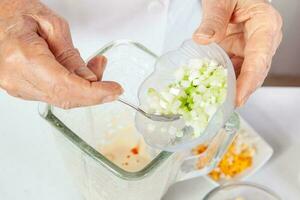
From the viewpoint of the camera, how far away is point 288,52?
131 centimetres

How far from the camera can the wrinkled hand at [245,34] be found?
0.64 metres

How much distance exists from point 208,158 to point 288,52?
660 mm

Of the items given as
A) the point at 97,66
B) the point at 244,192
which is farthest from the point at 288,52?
the point at 97,66

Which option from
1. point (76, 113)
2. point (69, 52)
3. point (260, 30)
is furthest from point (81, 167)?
point (260, 30)

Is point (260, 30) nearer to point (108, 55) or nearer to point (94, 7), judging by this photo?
point (108, 55)

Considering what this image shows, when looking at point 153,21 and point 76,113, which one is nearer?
point 76,113

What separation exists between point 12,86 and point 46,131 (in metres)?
0.29

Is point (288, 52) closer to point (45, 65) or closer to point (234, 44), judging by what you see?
point (234, 44)

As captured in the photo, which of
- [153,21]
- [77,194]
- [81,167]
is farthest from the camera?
[153,21]

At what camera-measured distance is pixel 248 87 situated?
2.11ft

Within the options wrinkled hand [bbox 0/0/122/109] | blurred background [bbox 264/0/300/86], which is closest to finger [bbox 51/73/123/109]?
wrinkled hand [bbox 0/0/122/109]

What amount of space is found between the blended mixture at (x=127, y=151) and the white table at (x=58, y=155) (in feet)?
0.39

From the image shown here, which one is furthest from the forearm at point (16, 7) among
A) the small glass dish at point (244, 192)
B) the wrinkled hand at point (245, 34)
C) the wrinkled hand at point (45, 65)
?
the small glass dish at point (244, 192)

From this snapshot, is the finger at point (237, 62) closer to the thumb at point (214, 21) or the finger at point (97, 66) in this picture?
the thumb at point (214, 21)
